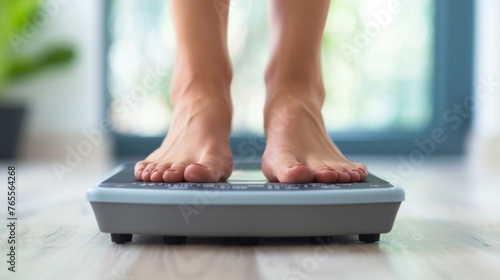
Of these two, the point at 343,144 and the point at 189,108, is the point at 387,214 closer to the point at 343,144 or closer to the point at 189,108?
the point at 189,108

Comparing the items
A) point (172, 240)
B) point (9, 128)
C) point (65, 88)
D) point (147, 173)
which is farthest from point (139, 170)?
point (65, 88)

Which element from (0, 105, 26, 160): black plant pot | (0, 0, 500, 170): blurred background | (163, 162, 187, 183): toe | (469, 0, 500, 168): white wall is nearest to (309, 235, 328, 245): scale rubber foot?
(163, 162, 187, 183): toe

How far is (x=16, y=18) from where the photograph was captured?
309 centimetres

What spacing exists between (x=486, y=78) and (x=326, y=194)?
217 centimetres

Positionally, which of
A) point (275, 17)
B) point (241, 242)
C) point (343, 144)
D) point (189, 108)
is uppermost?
point (275, 17)

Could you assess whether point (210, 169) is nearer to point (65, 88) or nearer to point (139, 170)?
point (139, 170)

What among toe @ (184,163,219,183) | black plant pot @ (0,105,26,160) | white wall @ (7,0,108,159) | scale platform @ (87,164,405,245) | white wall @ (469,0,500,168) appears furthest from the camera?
white wall @ (7,0,108,159)

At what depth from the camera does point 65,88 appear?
3.15 m

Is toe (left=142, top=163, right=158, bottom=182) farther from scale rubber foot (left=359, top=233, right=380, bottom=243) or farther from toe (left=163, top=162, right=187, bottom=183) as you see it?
scale rubber foot (left=359, top=233, right=380, bottom=243)

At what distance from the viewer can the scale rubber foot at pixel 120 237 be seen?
1041 mm

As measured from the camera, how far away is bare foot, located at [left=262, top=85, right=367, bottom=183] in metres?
1.08

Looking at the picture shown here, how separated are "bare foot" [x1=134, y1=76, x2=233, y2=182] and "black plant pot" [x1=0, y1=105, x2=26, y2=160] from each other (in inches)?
73.6

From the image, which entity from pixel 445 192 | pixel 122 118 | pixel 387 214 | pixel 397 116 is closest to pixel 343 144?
pixel 397 116

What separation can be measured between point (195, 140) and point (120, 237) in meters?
0.23
